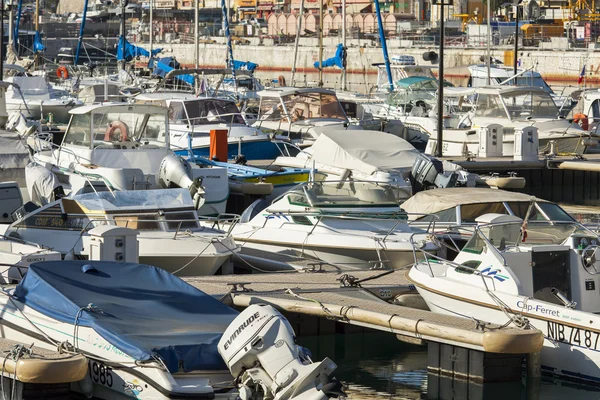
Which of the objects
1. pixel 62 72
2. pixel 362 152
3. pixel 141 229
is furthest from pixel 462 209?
pixel 62 72

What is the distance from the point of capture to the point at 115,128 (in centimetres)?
2136

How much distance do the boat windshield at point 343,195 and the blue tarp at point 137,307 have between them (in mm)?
4711

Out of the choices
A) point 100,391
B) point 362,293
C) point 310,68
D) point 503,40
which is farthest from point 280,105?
point 310,68

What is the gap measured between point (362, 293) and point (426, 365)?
46.1 inches

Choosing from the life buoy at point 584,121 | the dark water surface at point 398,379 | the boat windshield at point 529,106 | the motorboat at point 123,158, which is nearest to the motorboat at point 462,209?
the dark water surface at point 398,379

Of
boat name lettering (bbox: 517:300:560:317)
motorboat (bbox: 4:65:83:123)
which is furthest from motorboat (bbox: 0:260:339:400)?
motorboat (bbox: 4:65:83:123)

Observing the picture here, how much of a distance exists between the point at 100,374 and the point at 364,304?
11.2ft

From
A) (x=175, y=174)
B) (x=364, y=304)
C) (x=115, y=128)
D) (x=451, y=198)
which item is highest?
(x=115, y=128)

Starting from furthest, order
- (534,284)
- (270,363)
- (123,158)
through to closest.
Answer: (123,158), (534,284), (270,363)

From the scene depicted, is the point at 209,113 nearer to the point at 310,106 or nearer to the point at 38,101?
the point at 310,106

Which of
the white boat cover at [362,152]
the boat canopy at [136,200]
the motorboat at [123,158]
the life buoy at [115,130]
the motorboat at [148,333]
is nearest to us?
the motorboat at [148,333]

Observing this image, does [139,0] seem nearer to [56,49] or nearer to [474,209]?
[56,49]

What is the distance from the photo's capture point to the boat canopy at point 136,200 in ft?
53.0

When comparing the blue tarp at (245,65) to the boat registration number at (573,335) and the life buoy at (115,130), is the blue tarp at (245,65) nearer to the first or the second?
the life buoy at (115,130)
